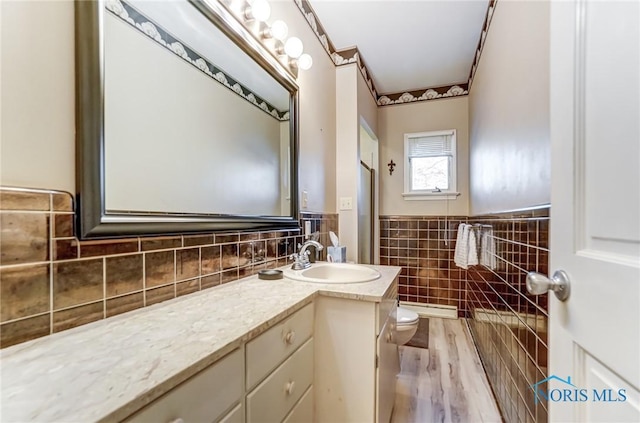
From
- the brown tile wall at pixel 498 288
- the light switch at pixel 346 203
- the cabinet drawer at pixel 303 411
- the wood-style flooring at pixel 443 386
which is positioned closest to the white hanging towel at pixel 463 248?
the brown tile wall at pixel 498 288

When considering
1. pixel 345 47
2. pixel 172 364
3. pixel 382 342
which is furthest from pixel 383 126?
pixel 172 364

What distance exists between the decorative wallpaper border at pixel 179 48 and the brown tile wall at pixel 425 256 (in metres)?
2.18

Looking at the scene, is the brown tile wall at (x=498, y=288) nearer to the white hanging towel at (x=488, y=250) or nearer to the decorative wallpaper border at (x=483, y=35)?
the white hanging towel at (x=488, y=250)

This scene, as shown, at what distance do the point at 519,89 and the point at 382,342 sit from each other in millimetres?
1286

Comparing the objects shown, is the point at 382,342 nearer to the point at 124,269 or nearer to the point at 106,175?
the point at 124,269

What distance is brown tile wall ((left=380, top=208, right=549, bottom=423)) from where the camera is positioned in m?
1.04

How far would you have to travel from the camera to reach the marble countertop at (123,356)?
0.42 metres

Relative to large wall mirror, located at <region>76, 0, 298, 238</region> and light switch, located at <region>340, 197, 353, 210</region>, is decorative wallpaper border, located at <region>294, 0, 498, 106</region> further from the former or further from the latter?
light switch, located at <region>340, 197, 353, 210</region>

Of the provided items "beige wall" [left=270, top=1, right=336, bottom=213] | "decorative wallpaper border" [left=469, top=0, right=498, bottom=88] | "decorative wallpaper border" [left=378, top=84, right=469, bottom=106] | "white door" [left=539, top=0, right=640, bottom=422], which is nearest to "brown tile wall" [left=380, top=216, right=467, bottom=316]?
"beige wall" [left=270, top=1, right=336, bottom=213]

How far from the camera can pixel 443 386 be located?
1824 millimetres

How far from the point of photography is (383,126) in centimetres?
Result: 335

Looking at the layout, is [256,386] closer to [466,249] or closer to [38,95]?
[38,95]

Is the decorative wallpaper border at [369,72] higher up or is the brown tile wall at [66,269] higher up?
the decorative wallpaper border at [369,72]

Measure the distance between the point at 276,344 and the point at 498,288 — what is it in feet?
4.45
